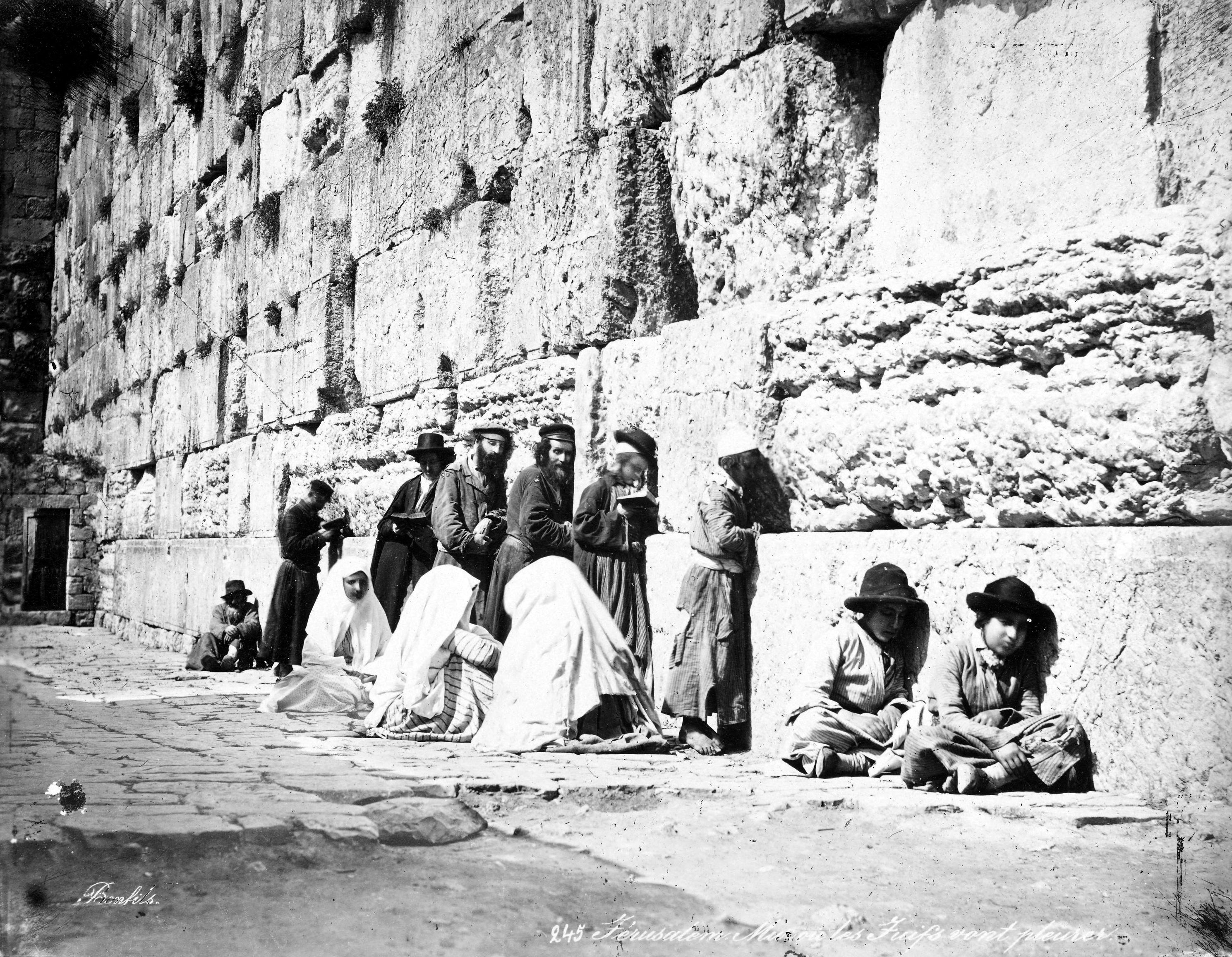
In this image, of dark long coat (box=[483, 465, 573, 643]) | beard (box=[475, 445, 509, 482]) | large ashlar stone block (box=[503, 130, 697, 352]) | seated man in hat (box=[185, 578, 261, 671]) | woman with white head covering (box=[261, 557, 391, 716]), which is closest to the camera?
dark long coat (box=[483, 465, 573, 643])

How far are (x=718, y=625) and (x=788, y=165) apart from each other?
2257 mm

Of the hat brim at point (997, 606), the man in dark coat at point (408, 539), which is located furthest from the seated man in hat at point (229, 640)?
the hat brim at point (997, 606)

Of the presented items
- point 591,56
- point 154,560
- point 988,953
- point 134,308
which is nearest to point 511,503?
point 591,56

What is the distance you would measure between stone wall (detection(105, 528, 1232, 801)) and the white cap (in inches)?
17.5

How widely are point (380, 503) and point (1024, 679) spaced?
251 inches

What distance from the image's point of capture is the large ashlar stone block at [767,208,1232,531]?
4.42 meters

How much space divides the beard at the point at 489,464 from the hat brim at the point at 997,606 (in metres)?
4.18

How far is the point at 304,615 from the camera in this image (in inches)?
396

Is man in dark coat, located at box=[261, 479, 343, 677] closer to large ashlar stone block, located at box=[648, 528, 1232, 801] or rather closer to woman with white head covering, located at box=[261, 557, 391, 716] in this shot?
woman with white head covering, located at box=[261, 557, 391, 716]

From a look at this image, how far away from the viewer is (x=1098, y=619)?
14.6 ft

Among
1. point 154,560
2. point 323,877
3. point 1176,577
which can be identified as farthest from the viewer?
point 154,560

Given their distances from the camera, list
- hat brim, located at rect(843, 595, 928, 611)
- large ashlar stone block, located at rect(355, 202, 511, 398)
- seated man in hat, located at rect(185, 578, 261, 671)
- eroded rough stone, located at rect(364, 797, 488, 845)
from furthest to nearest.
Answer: seated man in hat, located at rect(185, 578, 261, 671) → large ashlar stone block, located at rect(355, 202, 511, 398) → hat brim, located at rect(843, 595, 928, 611) → eroded rough stone, located at rect(364, 797, 488, 845)

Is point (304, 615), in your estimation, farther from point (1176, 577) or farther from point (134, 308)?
point (134, 308)
